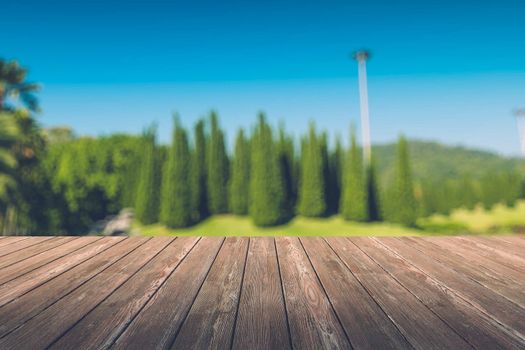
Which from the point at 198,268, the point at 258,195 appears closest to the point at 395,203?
the point at 258,195

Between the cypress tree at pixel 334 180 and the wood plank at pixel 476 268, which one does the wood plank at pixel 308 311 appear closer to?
the wood plank at pixel 476 268

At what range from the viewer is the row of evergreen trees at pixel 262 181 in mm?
14656

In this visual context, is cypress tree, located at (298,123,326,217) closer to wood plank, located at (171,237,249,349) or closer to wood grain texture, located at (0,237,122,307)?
wood grain texture, located at (0,237,122,307)

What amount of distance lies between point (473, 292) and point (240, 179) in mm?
14044

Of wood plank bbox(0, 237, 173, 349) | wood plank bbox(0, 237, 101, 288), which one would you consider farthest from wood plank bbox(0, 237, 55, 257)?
wood plank bbox(0, 237, 173, 349)

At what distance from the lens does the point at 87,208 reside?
16188 millimetres

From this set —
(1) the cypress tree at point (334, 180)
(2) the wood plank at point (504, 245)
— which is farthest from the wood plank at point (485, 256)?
(1) the cypress tree at point (334, 180)

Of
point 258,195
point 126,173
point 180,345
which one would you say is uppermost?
point 126,173

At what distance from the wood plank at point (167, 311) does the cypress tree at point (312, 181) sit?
42.5 feet

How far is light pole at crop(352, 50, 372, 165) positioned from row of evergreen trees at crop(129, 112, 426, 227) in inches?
31.2

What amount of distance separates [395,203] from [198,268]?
45.9ft

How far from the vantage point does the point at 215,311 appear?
1812 mm

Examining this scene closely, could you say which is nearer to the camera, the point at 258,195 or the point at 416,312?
the point at 416,312

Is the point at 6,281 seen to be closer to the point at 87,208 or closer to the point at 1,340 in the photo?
the point at 1,340
